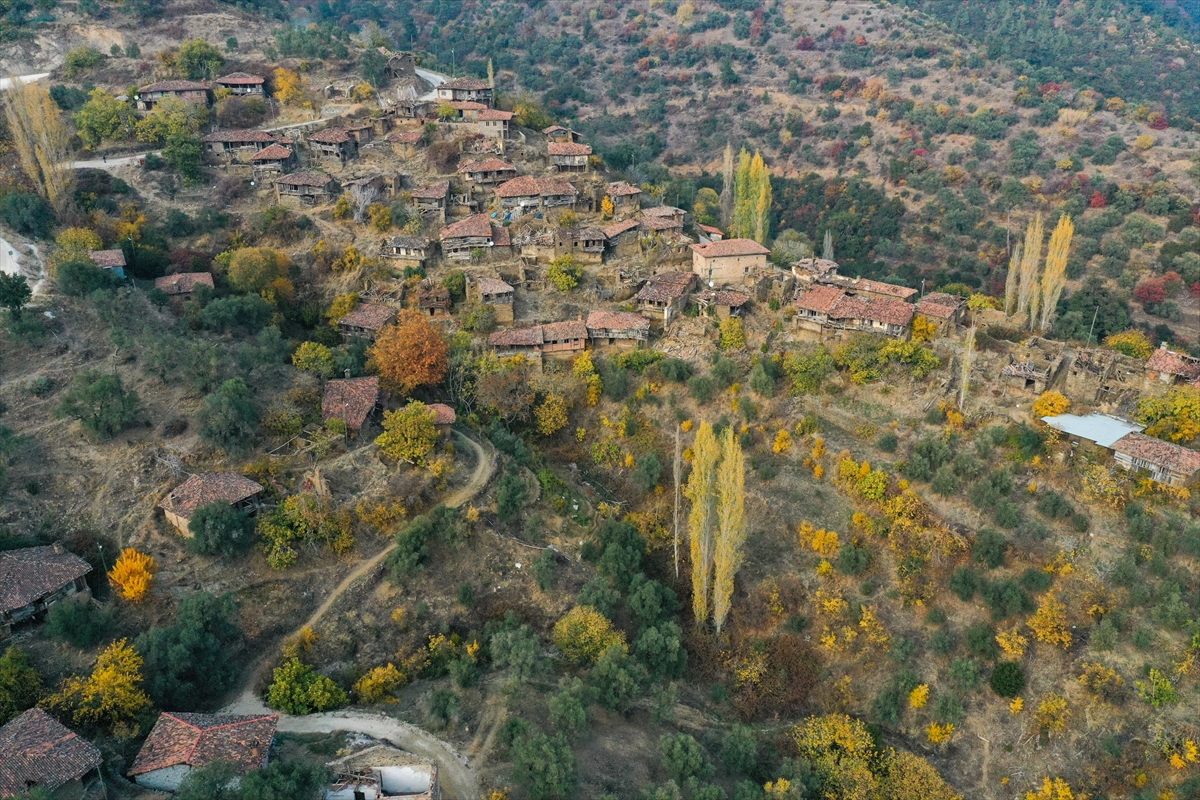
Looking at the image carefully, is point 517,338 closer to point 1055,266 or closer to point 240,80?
point 1055,266

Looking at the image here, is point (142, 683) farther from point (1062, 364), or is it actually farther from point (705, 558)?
point (1062, 364)

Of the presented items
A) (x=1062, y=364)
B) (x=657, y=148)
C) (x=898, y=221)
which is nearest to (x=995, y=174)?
(x=898, y=221)

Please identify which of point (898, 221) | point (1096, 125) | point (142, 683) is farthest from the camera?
point (1096, 125)

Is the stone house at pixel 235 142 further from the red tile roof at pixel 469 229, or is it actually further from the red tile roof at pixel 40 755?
the red tile roof at pixel 40 755

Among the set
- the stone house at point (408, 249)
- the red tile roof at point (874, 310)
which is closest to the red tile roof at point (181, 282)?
the stone house at point (408, 249)

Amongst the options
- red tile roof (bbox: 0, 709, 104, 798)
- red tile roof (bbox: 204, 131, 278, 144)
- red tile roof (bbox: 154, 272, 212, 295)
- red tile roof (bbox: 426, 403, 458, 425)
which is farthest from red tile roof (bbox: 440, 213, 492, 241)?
red tile roof (bbox: 0, 709, 104, 798)

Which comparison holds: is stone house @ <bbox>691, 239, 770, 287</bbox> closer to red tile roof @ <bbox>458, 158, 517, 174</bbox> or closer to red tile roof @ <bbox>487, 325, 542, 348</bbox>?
red tile roof @ <bbox>487, 325, 542, 348</bbox>

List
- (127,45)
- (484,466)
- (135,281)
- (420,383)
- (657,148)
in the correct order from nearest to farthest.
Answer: (484,466), (420,383), (135,281), (127,45), (657,148)
